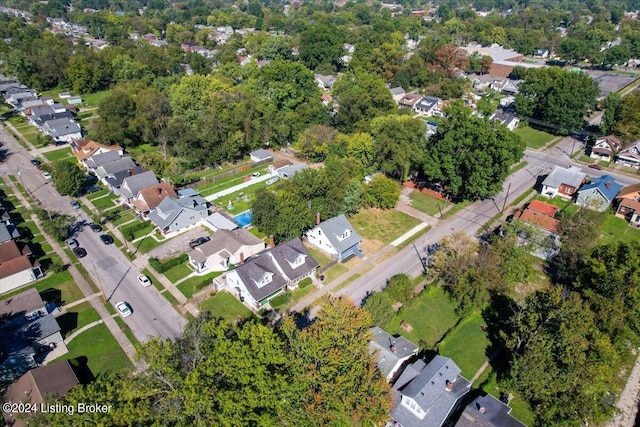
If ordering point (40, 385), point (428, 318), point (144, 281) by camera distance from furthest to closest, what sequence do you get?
point (144, 281) → point (428, 318) → point (40, 385)

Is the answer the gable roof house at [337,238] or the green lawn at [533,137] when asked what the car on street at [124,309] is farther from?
the green lawn at [533,137]

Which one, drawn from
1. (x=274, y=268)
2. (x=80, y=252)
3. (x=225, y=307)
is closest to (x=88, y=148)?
(x=80, y=252)

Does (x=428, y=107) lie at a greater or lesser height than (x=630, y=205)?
greater

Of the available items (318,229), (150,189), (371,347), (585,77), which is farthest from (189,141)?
(585,77)

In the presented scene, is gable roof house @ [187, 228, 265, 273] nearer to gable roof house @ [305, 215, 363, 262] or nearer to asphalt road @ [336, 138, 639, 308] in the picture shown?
gable roof house @ [305, 215, 363, 262]

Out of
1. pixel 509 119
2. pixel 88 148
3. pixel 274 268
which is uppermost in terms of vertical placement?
pixel 88 148

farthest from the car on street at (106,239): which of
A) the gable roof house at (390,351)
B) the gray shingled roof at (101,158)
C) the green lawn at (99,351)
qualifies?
the gable roof house at (390,351)

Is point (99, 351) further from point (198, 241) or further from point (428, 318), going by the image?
point (428, 318)

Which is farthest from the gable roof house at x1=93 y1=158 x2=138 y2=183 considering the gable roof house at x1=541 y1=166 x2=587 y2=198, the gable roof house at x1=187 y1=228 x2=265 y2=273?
the gable roof house at x1=541 y1=166 x2=587 y2=198
